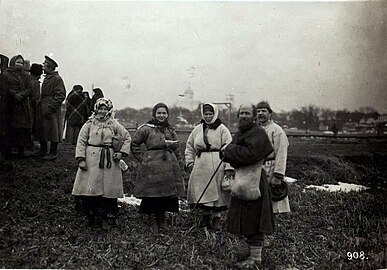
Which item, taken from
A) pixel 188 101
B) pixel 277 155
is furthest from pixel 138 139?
pixel 277 155

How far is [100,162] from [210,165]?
96 cm

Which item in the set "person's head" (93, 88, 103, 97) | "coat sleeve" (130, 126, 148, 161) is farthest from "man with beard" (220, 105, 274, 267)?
"person's head" (93, 88, 103, 97)

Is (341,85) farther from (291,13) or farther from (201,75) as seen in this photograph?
(201,75)

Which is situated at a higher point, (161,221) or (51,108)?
(51,108)

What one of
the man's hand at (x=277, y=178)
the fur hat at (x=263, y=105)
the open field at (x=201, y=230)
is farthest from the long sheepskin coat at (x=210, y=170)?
the man's hand at (x=277, y=178)

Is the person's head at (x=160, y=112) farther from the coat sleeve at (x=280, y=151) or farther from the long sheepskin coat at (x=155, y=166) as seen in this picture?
the coat sleeve at (x=280, y=151)

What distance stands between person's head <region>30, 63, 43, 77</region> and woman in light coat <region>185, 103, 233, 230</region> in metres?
1.54

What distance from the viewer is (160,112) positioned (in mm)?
3559

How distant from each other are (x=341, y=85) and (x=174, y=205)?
187 cm

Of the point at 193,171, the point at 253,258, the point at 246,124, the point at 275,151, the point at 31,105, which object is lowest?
the point at 253,258

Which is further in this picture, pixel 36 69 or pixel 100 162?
pixel 36 69

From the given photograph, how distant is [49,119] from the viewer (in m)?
4.16

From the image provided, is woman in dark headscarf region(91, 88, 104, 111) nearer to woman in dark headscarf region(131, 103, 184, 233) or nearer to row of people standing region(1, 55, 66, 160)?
row of people standing region(1, 55, 66, 160)

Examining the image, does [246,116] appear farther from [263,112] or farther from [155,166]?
[155,166]
